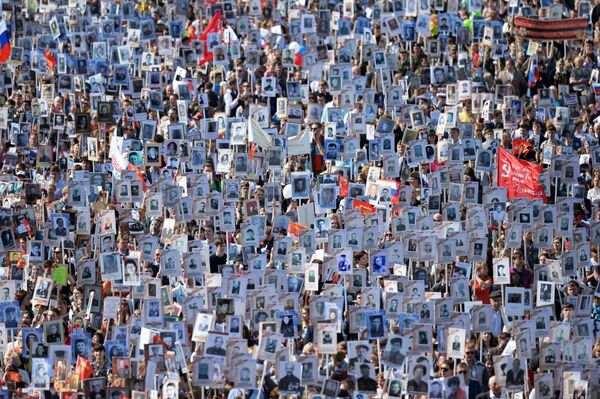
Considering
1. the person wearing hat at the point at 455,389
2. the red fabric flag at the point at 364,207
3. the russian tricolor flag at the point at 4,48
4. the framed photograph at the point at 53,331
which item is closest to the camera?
the person wearing hat at the point at 455,389

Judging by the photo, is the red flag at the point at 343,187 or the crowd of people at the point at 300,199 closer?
the crowd of people at the point at 300,199

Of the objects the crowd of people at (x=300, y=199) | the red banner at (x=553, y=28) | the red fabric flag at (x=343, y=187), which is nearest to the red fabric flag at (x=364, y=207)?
the crowd of people at (x=300, y=199)

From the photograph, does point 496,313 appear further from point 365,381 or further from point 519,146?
point 519,146

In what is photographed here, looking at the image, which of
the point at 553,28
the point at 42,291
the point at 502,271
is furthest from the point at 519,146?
the point at 42,291

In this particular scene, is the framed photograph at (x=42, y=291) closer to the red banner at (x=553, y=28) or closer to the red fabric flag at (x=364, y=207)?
the red fabric flag at (x=364, y=207)

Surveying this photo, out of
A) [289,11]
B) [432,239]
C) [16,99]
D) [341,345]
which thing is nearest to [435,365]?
[341,345]

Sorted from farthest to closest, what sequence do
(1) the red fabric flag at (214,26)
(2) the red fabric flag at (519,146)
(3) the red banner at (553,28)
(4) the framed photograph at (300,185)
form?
1. (1) the red fabric flag at (214,26)
2. (3) the red banner at (553,28)
3. (2) the red fabric flag at (519,146)
4. (4) the framed photograph at (300,185)

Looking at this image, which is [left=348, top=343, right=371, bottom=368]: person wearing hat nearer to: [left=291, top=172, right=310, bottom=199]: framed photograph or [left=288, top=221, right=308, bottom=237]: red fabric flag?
[left=288, top=221, right=308, bottom=237]: red fabric flag
